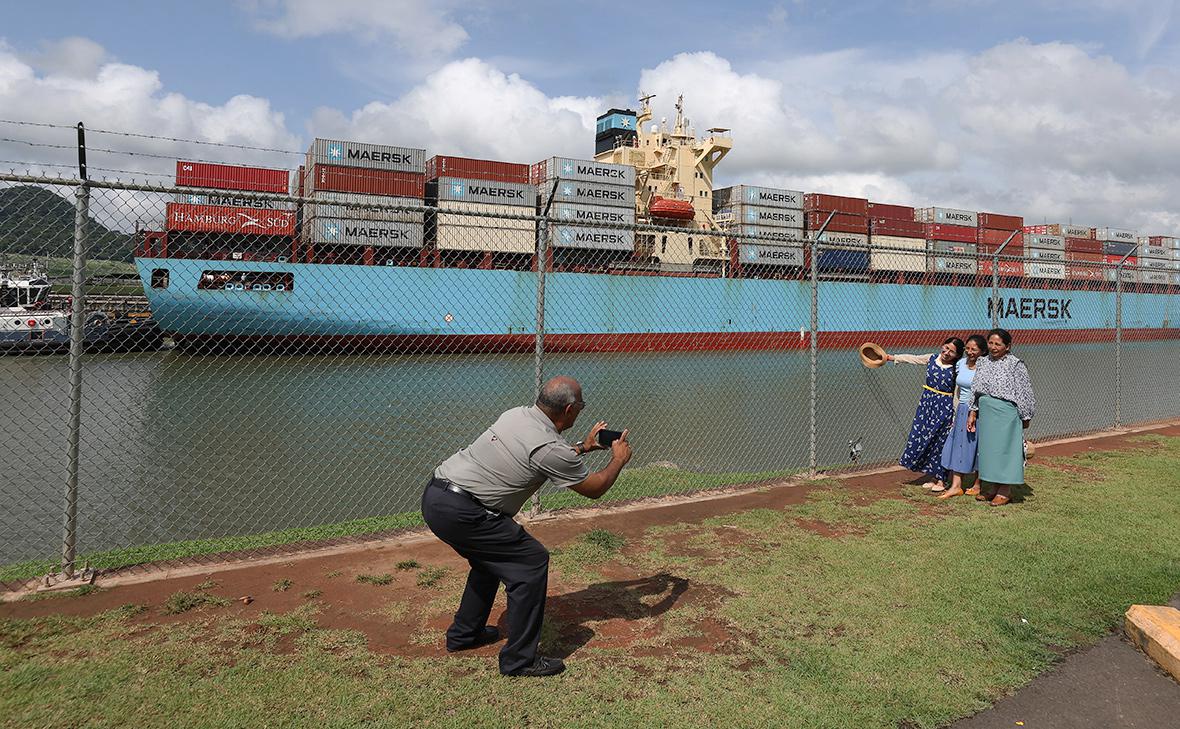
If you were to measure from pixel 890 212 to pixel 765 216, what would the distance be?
6.45 m

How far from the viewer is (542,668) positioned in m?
2.91

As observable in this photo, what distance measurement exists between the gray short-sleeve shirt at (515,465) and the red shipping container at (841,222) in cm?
3031

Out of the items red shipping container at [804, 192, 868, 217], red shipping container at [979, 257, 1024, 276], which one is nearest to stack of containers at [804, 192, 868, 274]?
red shipping container at [804, 192, 868, 217]

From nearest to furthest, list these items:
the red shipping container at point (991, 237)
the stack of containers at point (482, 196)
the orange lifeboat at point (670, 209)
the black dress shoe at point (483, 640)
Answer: the black dress shoe at point (483, 640) → the stack of containers at point (482, 196) → the orange lifeboat at point (670, 209) → the red shipping container at point (991, 237)

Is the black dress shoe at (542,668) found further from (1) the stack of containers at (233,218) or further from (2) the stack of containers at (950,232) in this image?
(2) the stack of containers at (950,232)

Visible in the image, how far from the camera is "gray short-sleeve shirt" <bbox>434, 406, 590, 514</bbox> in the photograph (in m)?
2.81

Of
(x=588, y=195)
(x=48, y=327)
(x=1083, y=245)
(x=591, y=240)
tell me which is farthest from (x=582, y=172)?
(x=1083, y=245)

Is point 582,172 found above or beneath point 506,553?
above

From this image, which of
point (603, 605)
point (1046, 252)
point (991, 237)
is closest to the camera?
point (603, 605)

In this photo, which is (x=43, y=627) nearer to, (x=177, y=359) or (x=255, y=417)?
(x=255, y=417)

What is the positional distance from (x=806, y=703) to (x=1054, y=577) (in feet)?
7.40

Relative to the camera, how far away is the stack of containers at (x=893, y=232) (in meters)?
31.7

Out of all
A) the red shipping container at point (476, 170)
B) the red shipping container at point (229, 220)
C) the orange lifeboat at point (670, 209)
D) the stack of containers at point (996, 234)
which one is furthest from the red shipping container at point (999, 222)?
the red shipping container at point (229, 220)

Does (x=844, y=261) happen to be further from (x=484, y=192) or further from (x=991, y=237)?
(x=484, y=192)
